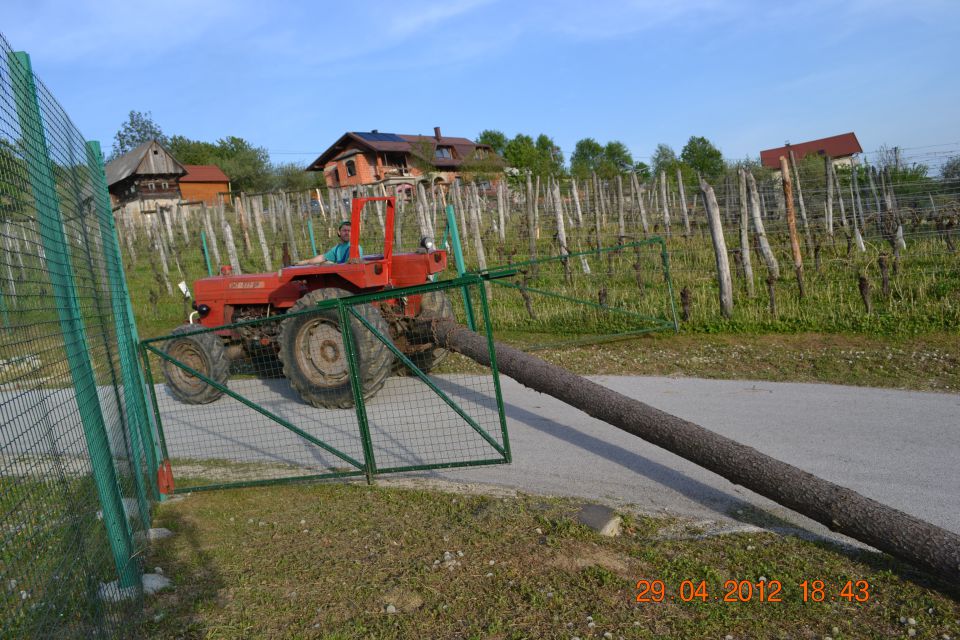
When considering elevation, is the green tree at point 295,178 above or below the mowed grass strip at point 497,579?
above

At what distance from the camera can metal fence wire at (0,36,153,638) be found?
2383 millimetres

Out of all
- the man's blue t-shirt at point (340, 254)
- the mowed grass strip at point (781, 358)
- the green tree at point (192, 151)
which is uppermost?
the green tree at point (192, 151)

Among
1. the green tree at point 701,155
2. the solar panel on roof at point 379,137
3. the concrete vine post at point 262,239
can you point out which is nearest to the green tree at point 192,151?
the solar panel on roof at point 379,137

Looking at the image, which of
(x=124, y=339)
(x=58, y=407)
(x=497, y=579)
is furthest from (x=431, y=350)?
(x=58, y=407)

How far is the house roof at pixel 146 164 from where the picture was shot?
38688mm

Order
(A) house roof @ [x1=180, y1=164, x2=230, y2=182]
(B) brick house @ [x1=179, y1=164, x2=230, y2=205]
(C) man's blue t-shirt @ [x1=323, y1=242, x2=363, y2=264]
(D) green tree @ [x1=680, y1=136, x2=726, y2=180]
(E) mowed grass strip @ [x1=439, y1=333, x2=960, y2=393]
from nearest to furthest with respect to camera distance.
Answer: (E) mowed grass strip @ [x1=439, y1=333, x2=960, y2=393] < (C) man's blue t-shirt @ [x1=323, y1=242, x2=363, y2=264] < (B) brick house @ [x1=179, y1=164, x2=230, y2=205] < (A) house roof @ [x1=180, y1=164, x2=230, y2=182] < (D) green tree @ [x1=680, y1=136, x2=726, y2=180]

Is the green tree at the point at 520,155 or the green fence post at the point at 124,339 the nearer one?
the green fence post at the point at 124,339

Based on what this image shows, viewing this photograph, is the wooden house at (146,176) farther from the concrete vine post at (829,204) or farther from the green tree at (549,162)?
the concrete vine post at (829,204)

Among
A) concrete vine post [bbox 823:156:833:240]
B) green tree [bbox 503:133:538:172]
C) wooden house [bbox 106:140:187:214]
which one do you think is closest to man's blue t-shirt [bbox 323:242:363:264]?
concrete vine post [bbox 823:156:833:240]

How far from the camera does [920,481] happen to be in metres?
4.52

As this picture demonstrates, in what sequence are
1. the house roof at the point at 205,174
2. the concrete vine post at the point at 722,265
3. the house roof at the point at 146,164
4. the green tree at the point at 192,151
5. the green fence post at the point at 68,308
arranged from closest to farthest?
1. the green fence post at the point at 68,308
2. the concrete vine post at the point at 722,265
3. the house roof at the point at 146,164
4. the house roof at the point at 205,174
5. the green tree at the point at 192,151
